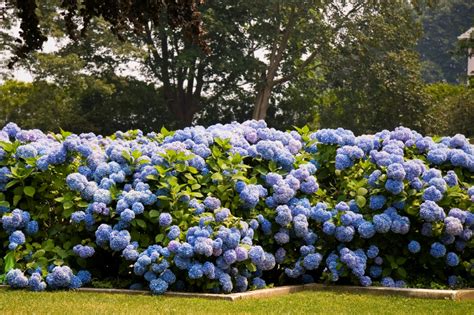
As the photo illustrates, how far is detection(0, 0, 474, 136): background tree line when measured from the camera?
3938 centimetres

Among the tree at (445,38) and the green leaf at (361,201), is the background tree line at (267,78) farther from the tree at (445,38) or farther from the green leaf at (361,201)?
the tree at (445,38)

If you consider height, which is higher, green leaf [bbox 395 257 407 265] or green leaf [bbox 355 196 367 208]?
green leaf [bbox 355 196 367 208]

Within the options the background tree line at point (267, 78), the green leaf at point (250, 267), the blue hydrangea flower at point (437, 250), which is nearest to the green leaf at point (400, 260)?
the blue hydrangea flower at point (437, 250)

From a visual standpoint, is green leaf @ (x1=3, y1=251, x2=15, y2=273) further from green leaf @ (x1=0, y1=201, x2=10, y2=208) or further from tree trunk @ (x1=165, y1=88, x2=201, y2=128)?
tree trunk @ (x1=165, y1=88, x2=201, y2=128)

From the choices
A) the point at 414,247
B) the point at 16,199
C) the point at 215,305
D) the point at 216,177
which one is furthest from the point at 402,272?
the point at 16,199

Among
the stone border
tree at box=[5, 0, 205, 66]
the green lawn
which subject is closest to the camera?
tree at box=[5, 0, 205, 66]

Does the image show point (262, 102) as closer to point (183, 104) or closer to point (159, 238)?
point (183, 104)

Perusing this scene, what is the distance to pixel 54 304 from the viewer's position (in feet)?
22.4

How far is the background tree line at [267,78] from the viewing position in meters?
39.4

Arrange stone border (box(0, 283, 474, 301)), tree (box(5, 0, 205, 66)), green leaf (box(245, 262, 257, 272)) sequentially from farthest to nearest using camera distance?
1. green leaf (box(245, 262, 257, 272))
2. stone border (box(0, 283, 474, 301))
3. tree (box(5, 0, 205, 66))

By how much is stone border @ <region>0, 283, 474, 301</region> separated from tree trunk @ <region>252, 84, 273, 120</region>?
3290 centimetres

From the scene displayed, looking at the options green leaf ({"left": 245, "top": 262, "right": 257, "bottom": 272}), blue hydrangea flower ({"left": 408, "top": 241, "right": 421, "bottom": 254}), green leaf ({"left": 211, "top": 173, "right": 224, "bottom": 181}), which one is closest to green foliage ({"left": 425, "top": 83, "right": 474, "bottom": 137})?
blue hydrangea flower ({"left": 408, "top": 241, "right": 421, "bottom": 254})

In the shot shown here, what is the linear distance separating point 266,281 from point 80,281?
1771 mm

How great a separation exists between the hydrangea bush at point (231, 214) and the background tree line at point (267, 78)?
29.1 m
